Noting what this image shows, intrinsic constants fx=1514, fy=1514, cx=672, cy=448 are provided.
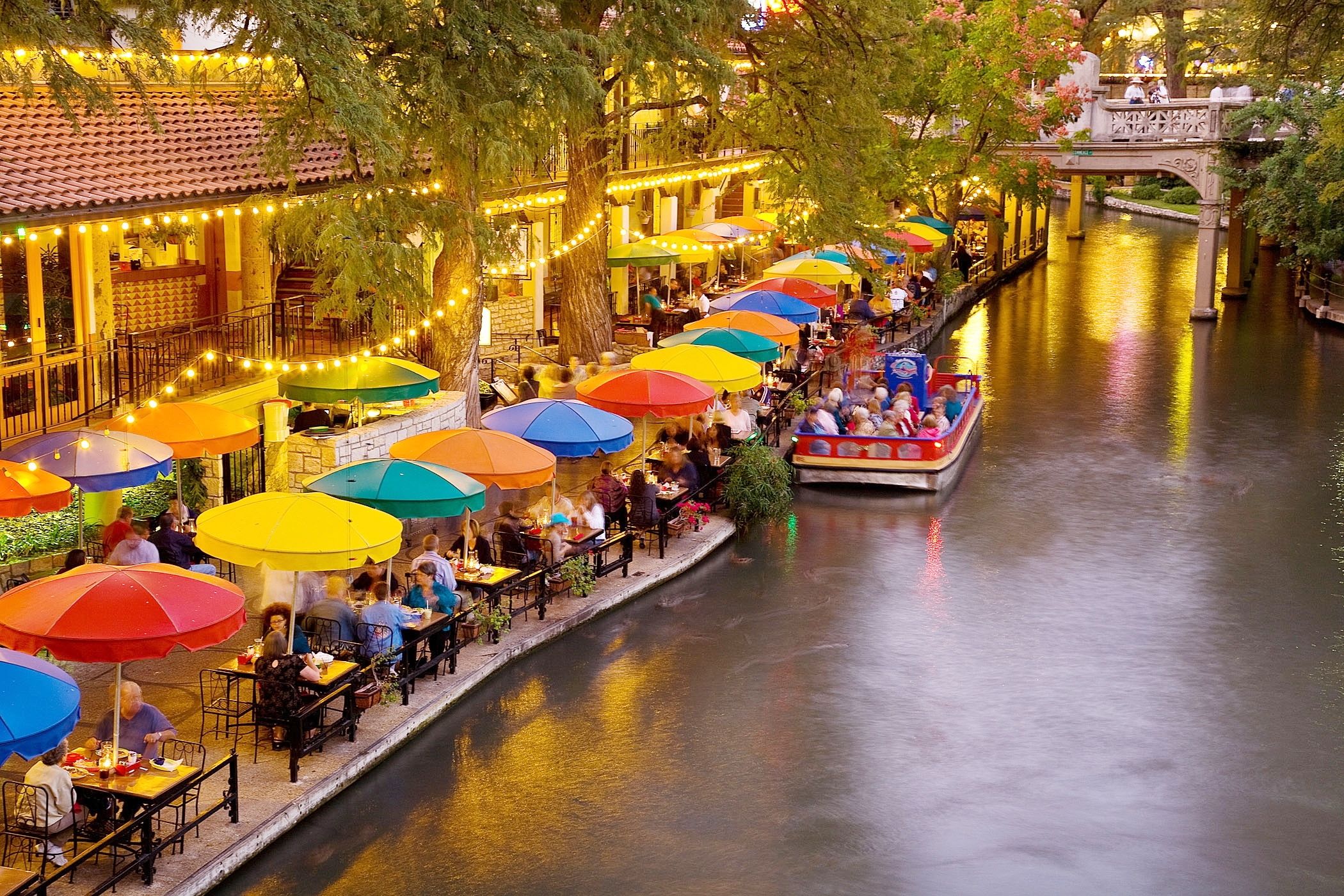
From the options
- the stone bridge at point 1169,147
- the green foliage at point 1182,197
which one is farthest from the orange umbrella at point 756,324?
the green foliage at point 1182,197

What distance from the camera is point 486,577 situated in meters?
16.5

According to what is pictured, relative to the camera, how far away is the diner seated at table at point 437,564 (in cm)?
1540

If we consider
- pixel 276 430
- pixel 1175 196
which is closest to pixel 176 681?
pixel 276 430

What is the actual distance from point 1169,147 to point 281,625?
36.4 m

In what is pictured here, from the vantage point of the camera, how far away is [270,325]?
22.8m

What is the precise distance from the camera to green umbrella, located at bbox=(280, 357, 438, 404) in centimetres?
1905

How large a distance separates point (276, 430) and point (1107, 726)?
36.3ft

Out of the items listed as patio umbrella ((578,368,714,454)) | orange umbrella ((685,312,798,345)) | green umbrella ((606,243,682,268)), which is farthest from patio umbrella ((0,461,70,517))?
green umbrella ((606,243,682,268))

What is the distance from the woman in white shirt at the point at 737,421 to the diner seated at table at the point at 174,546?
8.96 meters

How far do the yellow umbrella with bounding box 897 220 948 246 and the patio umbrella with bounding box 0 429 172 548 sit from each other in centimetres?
2825

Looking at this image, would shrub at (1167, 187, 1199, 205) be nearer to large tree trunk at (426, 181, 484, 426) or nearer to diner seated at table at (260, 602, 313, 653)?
large tree trunk at (426, 181, 484, 426)

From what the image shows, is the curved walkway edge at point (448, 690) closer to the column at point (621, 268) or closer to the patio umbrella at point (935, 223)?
the column at point (621, 268)

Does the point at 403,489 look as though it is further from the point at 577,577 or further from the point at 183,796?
the point at 183,796

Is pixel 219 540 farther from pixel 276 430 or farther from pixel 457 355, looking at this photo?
pixel 457 355
